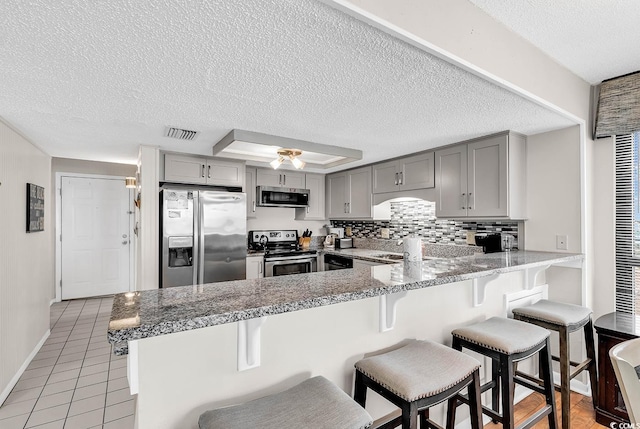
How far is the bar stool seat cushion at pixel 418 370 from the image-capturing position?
1200 mm

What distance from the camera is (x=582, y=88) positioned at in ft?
7.91

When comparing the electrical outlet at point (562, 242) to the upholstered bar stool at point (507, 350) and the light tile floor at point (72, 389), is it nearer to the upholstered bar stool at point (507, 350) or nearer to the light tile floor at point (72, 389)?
the upholstered bar stool at point (507, 350)

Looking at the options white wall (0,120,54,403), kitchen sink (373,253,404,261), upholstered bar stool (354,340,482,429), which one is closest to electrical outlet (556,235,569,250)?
kitchen sink (373,253,404,261)

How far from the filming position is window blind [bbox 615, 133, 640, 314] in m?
2.37

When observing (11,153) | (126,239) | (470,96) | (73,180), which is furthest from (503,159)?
(73,180)

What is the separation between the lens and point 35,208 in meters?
3.00

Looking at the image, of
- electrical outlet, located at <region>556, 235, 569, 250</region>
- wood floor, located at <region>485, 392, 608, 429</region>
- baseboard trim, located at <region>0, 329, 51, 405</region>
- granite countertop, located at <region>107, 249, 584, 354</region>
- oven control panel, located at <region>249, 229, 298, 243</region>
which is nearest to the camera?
granite countertop, located at <region>107, 249, 584, 354</region>

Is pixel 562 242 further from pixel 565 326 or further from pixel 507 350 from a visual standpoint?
pixel 507 350

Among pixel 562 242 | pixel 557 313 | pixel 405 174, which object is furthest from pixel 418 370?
pixel 405 174

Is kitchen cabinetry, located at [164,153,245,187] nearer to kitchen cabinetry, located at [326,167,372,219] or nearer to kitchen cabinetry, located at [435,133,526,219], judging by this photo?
kitchen cabinetry, located at [326,167,372,219]

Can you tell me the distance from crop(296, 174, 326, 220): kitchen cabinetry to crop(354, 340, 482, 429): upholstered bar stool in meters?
3.49

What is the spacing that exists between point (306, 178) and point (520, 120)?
9.80 feet

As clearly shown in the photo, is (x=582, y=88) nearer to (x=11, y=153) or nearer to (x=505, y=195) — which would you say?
(x=505, y=195)

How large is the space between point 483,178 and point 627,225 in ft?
3.46
